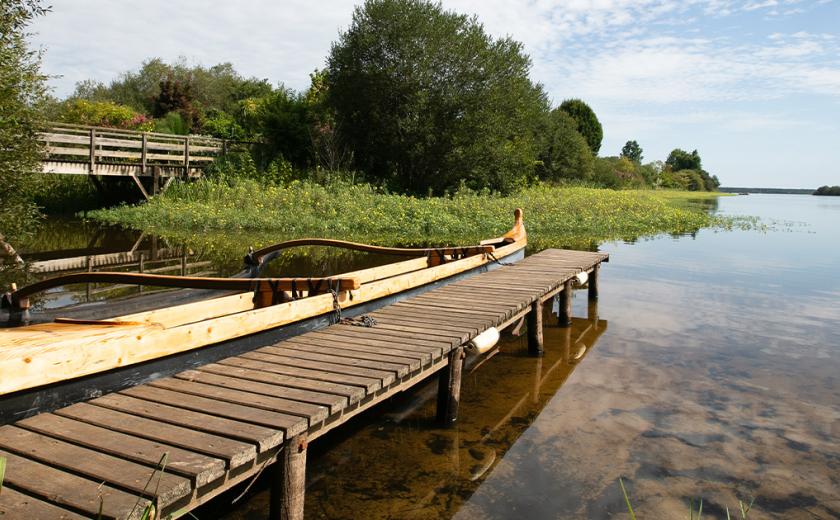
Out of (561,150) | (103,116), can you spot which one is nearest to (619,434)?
(103,116)

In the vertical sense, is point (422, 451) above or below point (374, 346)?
below

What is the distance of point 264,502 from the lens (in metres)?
3.94

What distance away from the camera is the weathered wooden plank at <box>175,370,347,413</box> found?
11.3ft

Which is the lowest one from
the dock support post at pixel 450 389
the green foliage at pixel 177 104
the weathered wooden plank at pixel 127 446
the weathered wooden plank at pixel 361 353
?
the dock support post at pixel 450 389

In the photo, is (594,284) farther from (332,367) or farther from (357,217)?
(357,217)

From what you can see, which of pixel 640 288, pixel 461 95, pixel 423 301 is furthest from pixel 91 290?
pixel 461 95

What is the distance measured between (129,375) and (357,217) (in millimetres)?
14873

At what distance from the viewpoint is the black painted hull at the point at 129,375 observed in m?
3.20

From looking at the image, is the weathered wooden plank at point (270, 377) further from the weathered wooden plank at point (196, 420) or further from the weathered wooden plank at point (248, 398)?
the weathered wooden plank at point (196, 420)

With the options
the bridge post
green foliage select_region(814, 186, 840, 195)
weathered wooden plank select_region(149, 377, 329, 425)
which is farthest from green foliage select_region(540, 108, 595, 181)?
green foliage select_region(814, 186, 840, 195)

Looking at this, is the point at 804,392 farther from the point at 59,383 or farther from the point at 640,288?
the point at 59,383

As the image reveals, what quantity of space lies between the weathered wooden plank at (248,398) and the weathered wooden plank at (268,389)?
0.12 ft

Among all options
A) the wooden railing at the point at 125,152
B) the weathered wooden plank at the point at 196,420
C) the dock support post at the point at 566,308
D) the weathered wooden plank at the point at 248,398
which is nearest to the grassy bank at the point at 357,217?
the wooden railing at the point at 125,152

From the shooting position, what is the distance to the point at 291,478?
3.21m
